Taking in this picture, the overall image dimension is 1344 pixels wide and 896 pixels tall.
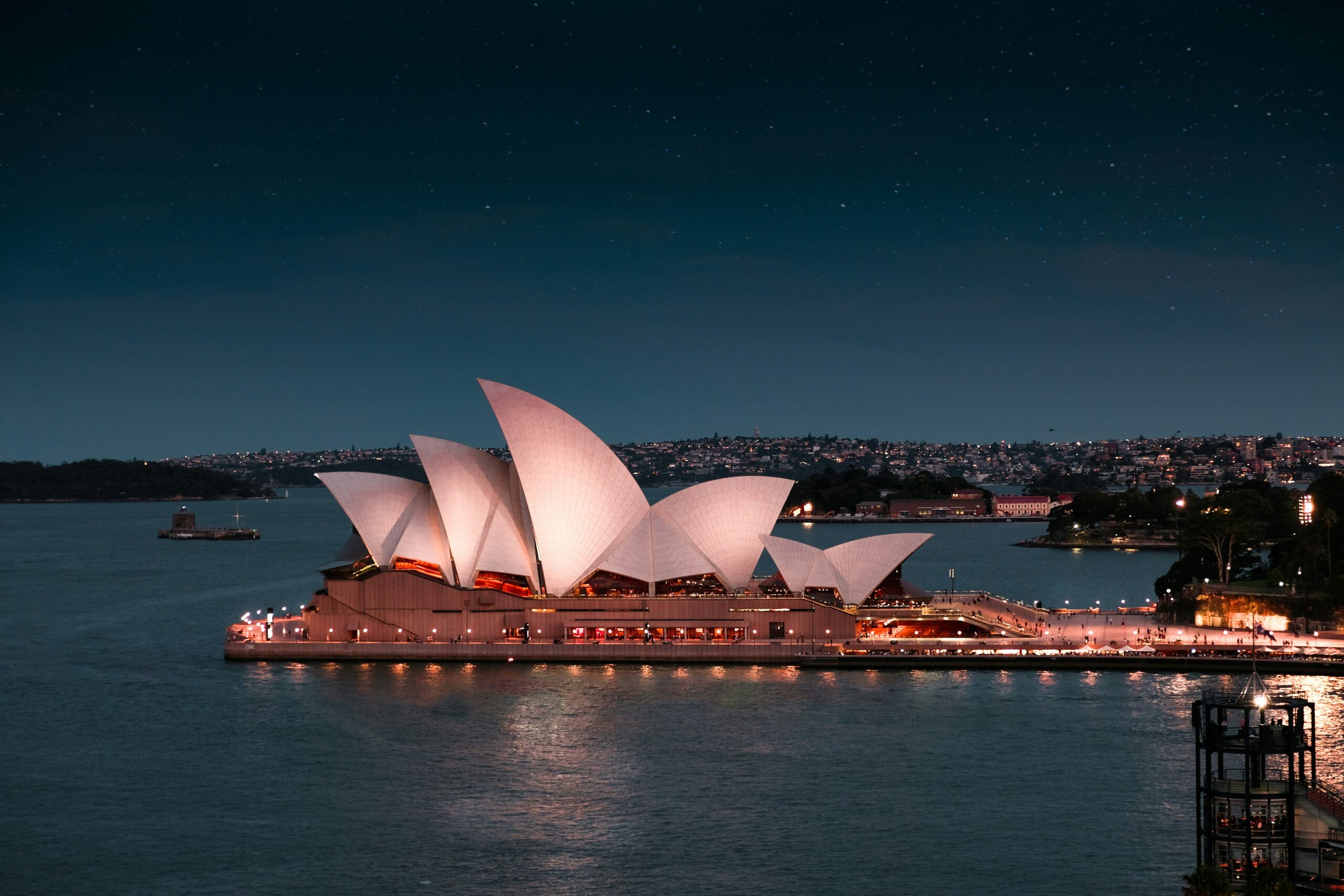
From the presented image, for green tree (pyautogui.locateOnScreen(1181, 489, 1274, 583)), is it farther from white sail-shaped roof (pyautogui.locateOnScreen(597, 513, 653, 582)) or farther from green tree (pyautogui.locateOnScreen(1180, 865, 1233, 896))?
green tree (pyautogui.locateOnScreen(1180, 865, 1233, 896))

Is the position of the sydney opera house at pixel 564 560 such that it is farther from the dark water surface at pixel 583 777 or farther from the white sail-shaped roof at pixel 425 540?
the dark water surface at pixel 583 777

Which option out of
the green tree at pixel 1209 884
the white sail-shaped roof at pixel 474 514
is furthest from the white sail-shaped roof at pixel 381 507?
the green tree at pixel 1209 884

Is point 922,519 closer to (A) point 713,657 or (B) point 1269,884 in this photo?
(A) point 713,657

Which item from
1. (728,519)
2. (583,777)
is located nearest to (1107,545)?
(728,519)

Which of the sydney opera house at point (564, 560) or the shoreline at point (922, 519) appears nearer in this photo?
the sydney opera house at point (564, 560)

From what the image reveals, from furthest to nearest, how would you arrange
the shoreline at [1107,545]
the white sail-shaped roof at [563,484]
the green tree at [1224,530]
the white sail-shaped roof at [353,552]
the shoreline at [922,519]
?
1. the shoreline at [922,519]
2. the shoreline at [1107,545]
3. the green tree at [1224,530]
4. the white sail-shaped roof at [353,552]
5. the white sail-shaped roof at [563,484]

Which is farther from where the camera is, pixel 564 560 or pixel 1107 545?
pixel 1107 545

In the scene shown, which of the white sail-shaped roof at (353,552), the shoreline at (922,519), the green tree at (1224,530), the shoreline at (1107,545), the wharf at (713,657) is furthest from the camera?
the shoreline at (922,519)
